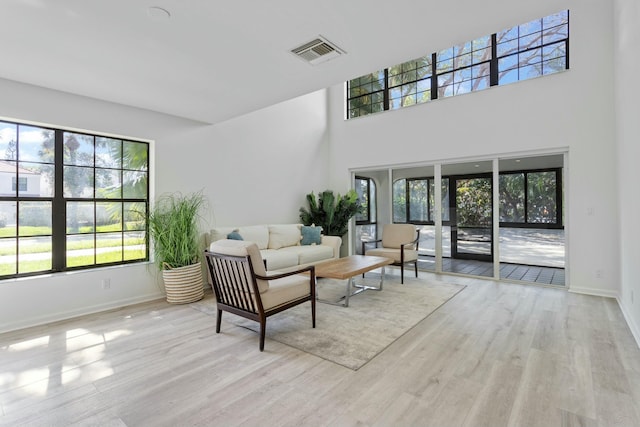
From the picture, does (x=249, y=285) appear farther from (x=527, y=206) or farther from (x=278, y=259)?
(x=527, y=206)

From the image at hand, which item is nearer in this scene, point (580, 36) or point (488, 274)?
point (580, 36)

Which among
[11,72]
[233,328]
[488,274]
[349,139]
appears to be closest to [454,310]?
[488,274]

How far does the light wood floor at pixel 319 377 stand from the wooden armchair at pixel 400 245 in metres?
1.87

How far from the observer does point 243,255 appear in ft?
8.98

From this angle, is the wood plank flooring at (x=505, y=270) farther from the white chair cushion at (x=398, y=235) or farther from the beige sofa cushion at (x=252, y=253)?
the beige sofa cushion at (x=252, y=253)

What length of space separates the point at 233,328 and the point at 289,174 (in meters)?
3.87

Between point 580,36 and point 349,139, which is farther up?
point 580,36

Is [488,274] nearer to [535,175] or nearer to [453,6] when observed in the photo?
[535,175]

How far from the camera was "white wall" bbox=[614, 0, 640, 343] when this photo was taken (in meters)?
2.82

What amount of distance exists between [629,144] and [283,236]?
4.72 metres

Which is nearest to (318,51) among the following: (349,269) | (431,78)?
(349,269)

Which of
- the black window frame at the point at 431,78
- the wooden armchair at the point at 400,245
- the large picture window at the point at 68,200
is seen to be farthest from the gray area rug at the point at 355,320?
the black window frame at the point at 431,78

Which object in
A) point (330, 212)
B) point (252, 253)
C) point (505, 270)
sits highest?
point (330, 212)

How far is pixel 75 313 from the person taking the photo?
364 centimetres
